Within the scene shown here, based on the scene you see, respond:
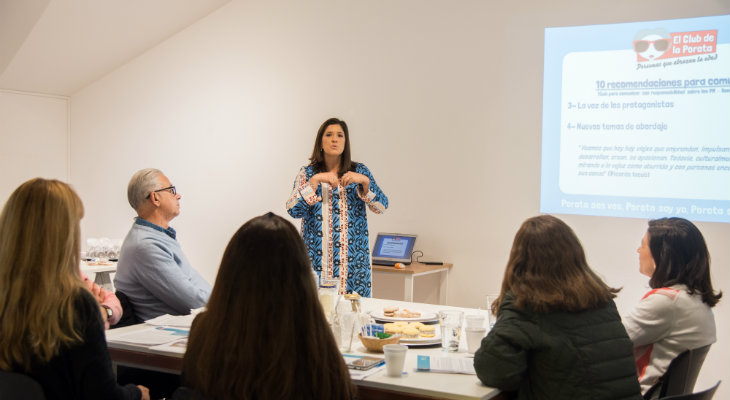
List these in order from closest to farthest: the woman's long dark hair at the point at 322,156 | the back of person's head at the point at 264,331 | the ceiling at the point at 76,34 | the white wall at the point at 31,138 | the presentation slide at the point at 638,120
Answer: the back of person's head at the point at 264,331
the woman's long dark hair at the point at 322,156
the presentation slide at the point at 638,120
the ceiling at the point at 76,34
the white wall at the point at 31,138

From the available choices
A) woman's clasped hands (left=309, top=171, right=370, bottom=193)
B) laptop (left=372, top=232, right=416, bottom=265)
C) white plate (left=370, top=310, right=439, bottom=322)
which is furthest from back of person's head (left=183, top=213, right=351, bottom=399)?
laptop (left=372, top=232, right=416, bottom=265)

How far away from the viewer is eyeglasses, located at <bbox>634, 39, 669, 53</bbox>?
163 inches

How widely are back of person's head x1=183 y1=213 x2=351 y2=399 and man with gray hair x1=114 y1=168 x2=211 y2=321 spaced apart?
1186 mm

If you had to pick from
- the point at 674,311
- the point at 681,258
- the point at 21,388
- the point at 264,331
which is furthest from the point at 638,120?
the point at 21,388

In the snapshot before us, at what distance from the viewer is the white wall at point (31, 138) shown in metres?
5.95

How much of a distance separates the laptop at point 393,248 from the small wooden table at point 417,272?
84mm

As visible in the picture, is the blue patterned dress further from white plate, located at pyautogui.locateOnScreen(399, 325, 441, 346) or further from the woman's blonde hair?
the woman's blonde hair

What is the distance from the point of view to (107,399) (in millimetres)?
1690

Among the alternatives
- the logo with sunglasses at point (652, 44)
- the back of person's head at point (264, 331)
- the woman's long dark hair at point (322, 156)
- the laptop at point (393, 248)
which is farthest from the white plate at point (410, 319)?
the logo with sunglasses at point (652, 44)

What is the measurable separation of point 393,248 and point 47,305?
10.9 feet

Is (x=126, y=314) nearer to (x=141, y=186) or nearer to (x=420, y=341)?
(x=141, y=186)

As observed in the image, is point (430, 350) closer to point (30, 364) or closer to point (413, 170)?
point (30, 364)

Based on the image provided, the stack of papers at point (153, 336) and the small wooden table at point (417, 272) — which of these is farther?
the small wooden table at point (417, 272)

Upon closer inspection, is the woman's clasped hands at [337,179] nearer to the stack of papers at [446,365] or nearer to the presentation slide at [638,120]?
the presentation slide at [638,120]
